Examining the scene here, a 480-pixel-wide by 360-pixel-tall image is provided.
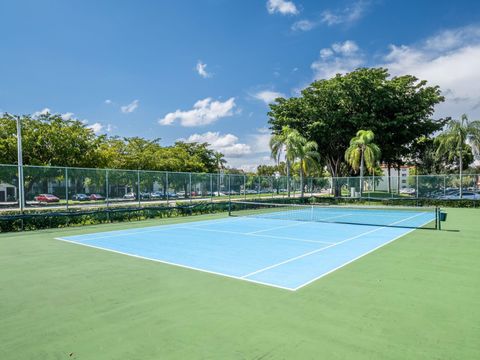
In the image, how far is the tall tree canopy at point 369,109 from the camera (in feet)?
118

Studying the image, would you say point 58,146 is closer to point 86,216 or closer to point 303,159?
point 86,216

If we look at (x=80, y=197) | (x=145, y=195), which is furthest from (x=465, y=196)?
(x=80, y=197)

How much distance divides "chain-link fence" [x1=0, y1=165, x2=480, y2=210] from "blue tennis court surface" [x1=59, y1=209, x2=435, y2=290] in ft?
14.3

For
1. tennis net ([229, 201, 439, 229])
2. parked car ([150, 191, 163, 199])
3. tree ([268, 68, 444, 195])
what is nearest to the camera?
tennis net ([229, 201, 439, 229])

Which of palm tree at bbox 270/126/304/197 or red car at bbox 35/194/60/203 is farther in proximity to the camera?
palm tree at bbox 270/126/304/197

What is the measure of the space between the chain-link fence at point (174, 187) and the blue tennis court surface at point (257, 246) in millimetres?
4344

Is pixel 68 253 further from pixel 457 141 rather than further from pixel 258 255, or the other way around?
pixel 457 141

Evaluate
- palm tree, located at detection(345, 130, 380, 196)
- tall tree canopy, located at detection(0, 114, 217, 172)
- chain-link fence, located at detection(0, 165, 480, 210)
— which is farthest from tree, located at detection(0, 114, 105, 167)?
palm tree, located at detection(345, 130, 380, 196)

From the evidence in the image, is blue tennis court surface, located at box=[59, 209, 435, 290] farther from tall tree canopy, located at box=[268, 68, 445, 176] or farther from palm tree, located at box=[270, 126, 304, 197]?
tall tree canopy, located at box=[268, 68, 445, 176]

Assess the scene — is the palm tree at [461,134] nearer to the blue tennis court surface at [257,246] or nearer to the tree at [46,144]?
the blue tennis court surface at [257,246]

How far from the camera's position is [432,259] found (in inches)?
360

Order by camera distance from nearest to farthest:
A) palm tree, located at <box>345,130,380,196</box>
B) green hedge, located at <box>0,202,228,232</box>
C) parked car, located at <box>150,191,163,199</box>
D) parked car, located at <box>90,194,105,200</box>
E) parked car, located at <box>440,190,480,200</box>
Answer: green hedge, located at <box>0,202,228,232</box>
parked car, located at <box>90,194,105,200</box>
parked car, located at <box>150,191,163,199</box>
parked car, located at <box>440,190,480,200</box>
palm tree, located at <box>345,130,380,196</box>

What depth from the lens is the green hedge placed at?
50.2 ft

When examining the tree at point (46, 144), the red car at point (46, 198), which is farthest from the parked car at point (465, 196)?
the tree at point (46, 144)
